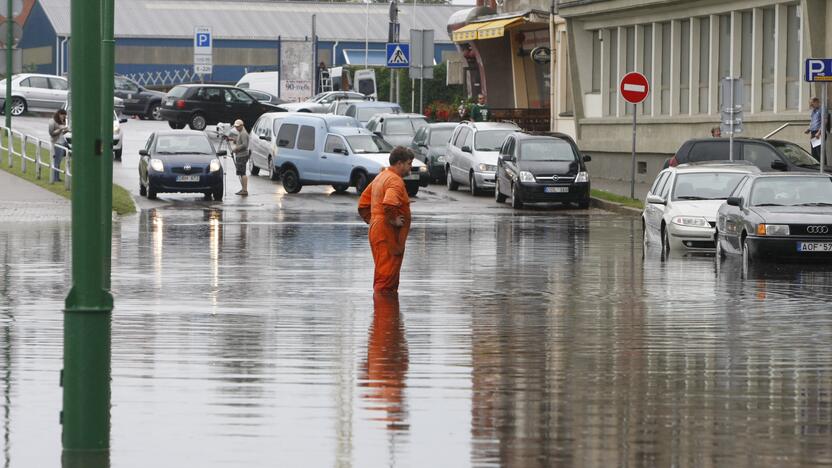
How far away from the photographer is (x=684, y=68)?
1854 inches

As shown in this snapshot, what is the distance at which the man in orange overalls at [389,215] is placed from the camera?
17391 millimetres

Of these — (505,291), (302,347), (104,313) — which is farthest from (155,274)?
(104,313)

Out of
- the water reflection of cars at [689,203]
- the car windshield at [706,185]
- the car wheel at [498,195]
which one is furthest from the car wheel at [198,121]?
the car windshield at [706,185]

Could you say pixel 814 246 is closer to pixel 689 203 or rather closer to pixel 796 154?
pixel 689 203

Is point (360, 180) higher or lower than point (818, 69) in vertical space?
lower

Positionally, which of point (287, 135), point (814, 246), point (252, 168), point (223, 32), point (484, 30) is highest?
point (223, 32)

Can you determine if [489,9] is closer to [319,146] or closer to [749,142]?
[319,146]

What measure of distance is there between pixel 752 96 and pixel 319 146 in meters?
10.0

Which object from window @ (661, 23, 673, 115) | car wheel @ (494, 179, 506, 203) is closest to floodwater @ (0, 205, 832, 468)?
car wheel @ (494, 179, 506, 203)

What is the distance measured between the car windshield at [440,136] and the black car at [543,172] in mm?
7202

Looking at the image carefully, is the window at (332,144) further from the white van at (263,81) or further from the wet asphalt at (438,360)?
the white van at (263,81)

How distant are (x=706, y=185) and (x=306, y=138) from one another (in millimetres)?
17542

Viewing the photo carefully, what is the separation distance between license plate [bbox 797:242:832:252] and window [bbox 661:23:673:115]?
26.1 meters

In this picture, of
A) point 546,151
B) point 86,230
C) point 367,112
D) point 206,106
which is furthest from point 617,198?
point 86,230
